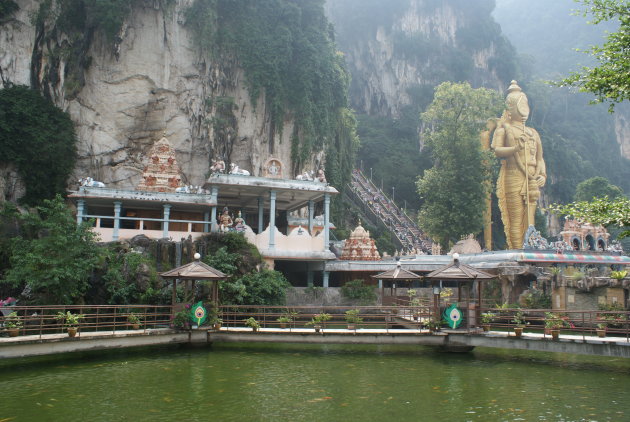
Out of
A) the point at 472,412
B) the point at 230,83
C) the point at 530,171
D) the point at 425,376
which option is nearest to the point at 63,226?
the point at 425,376

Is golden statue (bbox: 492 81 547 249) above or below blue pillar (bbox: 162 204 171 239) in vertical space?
above

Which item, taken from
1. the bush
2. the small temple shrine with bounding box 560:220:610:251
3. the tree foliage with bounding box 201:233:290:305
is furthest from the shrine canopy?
the small temple shrine with bounding box 560:220:610:251

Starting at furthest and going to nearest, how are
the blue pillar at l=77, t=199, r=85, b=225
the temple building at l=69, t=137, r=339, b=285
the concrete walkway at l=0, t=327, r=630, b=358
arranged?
the temple building at l=69, t=137, r=339, b=285, the blue pillar at l=77, t=199, r=85, b=225, the concrete walkway at l=0, t=327, r=630, b=358

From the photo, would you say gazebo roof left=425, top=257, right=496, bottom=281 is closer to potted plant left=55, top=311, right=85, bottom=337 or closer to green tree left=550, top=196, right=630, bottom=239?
green tree left=550, top=196, right=630, bottom=239

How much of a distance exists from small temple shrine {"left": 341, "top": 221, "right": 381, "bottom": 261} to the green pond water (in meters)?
13.0

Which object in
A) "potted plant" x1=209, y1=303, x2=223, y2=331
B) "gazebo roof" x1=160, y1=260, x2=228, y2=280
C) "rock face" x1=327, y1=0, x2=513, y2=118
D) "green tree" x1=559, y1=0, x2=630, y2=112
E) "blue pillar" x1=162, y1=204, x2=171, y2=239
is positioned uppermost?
"rock face" x1=327, y1=0, x2=513, y2=118

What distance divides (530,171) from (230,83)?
20.2 metres

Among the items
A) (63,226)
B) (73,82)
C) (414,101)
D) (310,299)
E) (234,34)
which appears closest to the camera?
(63,226)

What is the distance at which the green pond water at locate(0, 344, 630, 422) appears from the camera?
8.16 metres

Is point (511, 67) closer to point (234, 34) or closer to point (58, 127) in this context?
point (234, 34)

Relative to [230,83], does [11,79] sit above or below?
below

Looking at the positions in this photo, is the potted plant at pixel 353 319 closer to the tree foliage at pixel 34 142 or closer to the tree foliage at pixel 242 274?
the tree foliage at pixel 242 274

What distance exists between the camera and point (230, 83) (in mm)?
32781

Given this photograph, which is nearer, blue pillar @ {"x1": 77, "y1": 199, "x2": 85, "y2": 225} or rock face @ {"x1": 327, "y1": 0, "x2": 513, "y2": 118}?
blue pillar @ {"x1": 77, "y1": 199, "x2": 85, "y2": 225}
